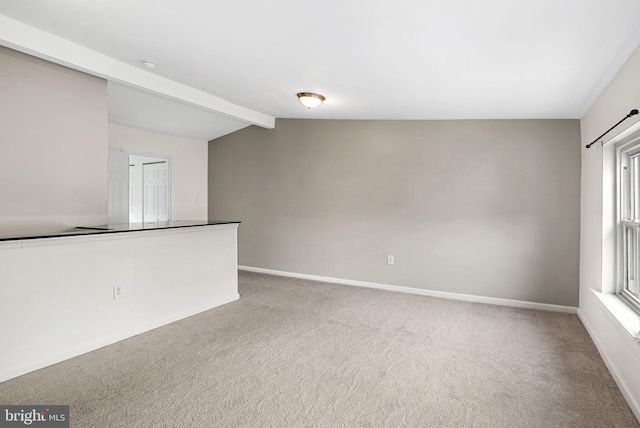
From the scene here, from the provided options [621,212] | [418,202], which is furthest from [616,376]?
[418,202]

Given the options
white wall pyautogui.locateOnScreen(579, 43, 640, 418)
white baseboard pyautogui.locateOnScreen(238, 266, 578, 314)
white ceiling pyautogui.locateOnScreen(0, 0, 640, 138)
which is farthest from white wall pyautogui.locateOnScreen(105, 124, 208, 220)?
white wall pyautogui.locateOnScreen(579, 43, 640, 418)

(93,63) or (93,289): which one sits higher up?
(93,63)

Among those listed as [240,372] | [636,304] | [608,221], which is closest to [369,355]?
[240,372]

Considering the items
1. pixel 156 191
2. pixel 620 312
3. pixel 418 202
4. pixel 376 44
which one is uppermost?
pixel 376 44

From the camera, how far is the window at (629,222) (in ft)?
9.23

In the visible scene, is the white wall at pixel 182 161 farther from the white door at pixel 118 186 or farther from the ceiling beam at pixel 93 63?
the ceiling beam at pixel 93 63

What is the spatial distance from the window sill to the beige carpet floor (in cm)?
Result: 45

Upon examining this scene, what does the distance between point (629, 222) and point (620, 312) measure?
0.70m

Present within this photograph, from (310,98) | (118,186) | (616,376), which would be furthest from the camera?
(118,186)

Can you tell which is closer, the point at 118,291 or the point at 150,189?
the point at 118,291

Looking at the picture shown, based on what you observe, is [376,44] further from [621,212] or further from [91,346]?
[91,346]

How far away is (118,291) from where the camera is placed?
3.26 meters

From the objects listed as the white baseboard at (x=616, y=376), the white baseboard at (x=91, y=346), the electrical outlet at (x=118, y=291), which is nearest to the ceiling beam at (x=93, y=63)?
the electrical outlet at (x=118, y=291)

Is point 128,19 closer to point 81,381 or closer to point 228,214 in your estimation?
point 81,381
